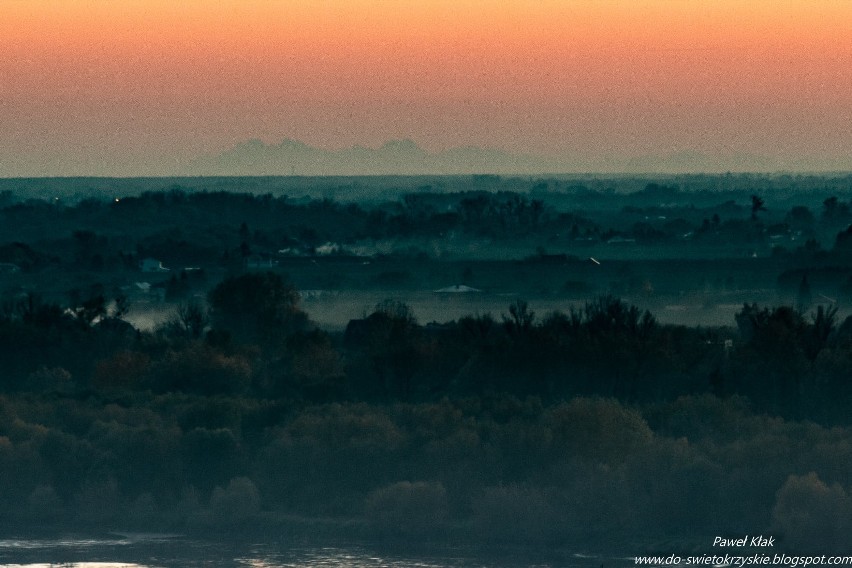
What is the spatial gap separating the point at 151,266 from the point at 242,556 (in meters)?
87.0

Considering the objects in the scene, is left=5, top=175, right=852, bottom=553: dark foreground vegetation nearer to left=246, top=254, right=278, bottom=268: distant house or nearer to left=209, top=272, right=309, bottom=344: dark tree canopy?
left=209, top=272, right=309, bottom=344: dark tree canopy

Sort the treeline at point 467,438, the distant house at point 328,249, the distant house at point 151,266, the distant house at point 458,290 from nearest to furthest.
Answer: the treeline at point 467,438 < the distant house at point 458,290 < the distant house at point 151,266 < the distant house at point 328,249

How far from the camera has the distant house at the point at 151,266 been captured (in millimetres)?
122125

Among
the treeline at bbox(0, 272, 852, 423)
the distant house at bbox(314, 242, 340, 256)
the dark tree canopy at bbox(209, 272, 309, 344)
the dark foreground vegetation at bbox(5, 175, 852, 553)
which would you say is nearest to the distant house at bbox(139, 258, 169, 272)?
the distant house at bbox(314, 242, 340, 256)

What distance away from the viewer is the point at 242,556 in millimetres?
36938

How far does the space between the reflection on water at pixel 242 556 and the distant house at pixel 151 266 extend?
276 ft

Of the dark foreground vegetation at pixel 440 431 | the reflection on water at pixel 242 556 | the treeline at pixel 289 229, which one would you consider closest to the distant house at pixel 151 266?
the treeline at pixel 289 229

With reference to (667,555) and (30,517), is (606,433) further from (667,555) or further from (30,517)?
(30,517)

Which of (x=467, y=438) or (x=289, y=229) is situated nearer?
(x=467, y=438)

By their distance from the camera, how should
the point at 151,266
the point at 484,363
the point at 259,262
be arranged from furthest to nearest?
1. the point at 259,262
2. the point at 151,266
3. the point at 484,363

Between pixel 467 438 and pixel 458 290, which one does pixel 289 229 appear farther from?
pixel 467 438

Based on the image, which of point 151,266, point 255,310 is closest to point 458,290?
point 151,266

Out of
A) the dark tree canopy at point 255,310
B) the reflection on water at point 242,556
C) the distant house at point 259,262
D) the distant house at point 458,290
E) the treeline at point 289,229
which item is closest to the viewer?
the reflection on water at point 242,556

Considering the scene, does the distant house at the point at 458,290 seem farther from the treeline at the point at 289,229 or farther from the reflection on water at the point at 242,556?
the reflection on water at the point at 242,556
